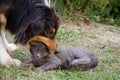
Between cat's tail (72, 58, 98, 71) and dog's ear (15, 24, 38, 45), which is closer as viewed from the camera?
dog's ear (15, 24, 38, 45)

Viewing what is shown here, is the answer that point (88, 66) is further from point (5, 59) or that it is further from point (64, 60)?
point (5, 59)

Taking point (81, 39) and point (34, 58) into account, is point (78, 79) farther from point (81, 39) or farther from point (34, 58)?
point (81, 39)

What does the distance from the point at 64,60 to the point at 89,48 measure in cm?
122

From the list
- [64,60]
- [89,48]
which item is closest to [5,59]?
[64,60]

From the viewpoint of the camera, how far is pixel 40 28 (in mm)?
4074

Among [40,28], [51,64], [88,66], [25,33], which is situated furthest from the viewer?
[88,66]

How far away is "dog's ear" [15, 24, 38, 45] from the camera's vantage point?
4.13 m

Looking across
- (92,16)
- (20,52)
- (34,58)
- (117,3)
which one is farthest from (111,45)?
(117,3)

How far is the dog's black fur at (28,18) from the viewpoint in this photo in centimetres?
411

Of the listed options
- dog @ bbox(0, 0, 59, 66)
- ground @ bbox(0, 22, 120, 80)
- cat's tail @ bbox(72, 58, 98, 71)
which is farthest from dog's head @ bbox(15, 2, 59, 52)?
cat's tail @ bbox(72, 58, 98, 71)

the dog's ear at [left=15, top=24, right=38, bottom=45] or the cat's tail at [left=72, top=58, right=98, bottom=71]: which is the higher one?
the dog's ear at [left=15, top=24, right=38, bottom=45]

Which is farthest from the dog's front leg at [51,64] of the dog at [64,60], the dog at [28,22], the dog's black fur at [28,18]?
the dog's black fur at [28,18]

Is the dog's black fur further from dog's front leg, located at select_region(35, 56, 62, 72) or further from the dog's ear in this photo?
dog's front leg, located at select_region(35, 56, 62, 72)

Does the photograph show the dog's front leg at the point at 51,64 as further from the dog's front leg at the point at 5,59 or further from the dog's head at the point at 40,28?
the dog's front leg at the point at 5,59
